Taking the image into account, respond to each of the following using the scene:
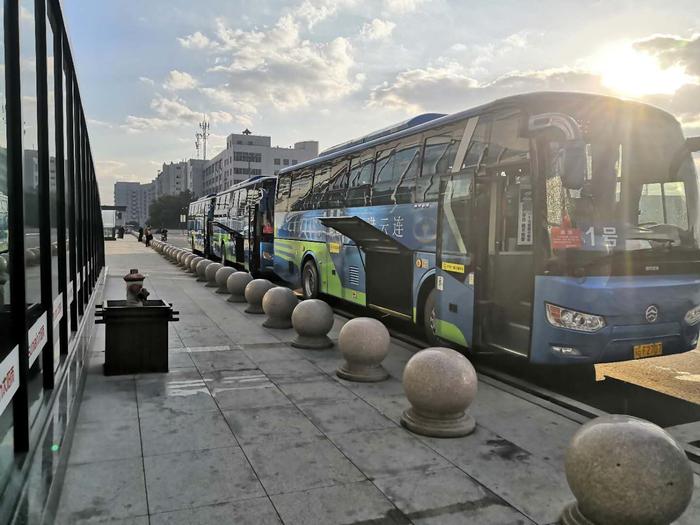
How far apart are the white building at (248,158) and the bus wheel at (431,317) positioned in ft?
348

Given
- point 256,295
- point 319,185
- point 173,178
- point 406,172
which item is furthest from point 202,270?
point 173,178

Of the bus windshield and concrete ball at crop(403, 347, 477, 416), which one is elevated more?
the bus windshield

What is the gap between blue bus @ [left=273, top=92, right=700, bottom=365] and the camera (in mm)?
6414

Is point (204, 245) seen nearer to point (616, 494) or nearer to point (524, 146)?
point (524, 146)

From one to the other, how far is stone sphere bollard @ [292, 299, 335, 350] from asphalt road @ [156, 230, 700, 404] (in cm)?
401

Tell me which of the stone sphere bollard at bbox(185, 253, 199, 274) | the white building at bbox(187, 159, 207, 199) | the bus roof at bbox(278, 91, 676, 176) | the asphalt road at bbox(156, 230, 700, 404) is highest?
the white building at bbox(187, 159, 207, 199)

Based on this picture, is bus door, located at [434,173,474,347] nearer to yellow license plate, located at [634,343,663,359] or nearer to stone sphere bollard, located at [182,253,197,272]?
yellow license plate, located at [634,343,663,359]

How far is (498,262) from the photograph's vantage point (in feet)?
24.5

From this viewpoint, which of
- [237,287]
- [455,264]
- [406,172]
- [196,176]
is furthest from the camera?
[196,176]

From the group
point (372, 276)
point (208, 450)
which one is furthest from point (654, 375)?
point (208, 450)

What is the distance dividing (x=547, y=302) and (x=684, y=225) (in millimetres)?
2217

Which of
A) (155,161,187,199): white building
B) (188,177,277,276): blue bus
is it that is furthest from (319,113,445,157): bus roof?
(155,161,187,199): white building

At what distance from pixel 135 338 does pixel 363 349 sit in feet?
9.44

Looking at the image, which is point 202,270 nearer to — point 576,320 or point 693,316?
point 576,320
